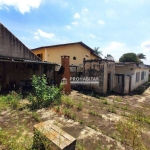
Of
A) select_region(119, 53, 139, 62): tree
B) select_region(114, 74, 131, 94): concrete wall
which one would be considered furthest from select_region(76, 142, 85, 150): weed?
select_region(119, 53, 139, 62): tree

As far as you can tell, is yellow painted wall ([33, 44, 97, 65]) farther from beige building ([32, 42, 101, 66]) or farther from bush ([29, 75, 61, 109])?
bush ([29, 75, 61, 109])

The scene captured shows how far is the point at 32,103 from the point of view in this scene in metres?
5.71

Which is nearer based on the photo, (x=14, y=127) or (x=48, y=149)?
(x=48, y=149)

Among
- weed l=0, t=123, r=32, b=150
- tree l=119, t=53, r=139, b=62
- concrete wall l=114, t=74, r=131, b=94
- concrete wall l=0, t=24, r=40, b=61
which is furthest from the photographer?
tree l=119, t=53, r=139, b=62

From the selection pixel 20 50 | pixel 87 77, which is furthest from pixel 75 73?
pixel 20 50

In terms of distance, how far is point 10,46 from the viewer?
970 centimetres

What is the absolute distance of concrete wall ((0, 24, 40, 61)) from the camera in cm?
921

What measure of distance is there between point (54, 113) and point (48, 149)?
106 inches

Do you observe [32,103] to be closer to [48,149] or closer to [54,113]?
[54,113]

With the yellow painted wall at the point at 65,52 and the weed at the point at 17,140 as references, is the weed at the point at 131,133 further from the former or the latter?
the yellow painted wall at the point at 65,52

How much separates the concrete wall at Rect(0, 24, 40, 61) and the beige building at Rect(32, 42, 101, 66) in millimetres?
3336

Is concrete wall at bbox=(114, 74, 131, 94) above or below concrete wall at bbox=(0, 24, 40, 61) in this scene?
below

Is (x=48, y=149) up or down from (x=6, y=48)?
down

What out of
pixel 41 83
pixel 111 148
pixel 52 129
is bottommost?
pixel 111 148
